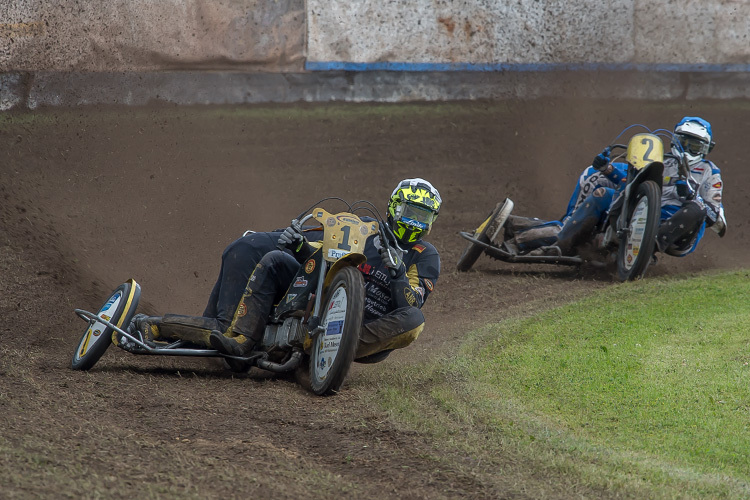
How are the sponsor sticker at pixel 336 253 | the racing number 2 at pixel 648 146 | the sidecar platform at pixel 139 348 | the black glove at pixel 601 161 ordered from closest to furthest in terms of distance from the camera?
1. the sponsor sticker at pixel 336 253
2. the sidecar platform at pixel 139 348
3. the racing number 2 at pixel 648 146
4. the black glove at pixel 601 161

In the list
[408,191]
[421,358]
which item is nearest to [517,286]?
[421,358]

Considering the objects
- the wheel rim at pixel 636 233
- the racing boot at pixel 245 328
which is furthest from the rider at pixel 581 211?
the racing boot at pixel 245 328

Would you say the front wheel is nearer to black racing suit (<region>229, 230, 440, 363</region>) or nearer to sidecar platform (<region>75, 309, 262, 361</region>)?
black racing suit (<region>229, 230, 440, 363</region>)

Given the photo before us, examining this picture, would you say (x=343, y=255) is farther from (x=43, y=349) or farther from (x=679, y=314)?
(x=679, y=314)

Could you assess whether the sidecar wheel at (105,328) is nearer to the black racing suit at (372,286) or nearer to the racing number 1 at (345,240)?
the black racing suit at (372,286)

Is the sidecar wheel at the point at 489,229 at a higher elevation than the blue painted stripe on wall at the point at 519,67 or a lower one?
lower

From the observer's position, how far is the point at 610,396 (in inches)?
243

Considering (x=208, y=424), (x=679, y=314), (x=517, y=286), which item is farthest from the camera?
(x=517, y=286)

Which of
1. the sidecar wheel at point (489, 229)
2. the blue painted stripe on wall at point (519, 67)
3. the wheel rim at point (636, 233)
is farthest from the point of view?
the blue painted stripe on wall at point (519, 67)

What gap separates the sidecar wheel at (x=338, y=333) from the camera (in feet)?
19.2

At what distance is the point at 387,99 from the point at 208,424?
10338 millimetres

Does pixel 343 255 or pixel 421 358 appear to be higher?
pixel 343 255

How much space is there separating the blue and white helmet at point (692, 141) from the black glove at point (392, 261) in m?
5.48

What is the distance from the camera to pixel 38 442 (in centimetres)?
445
